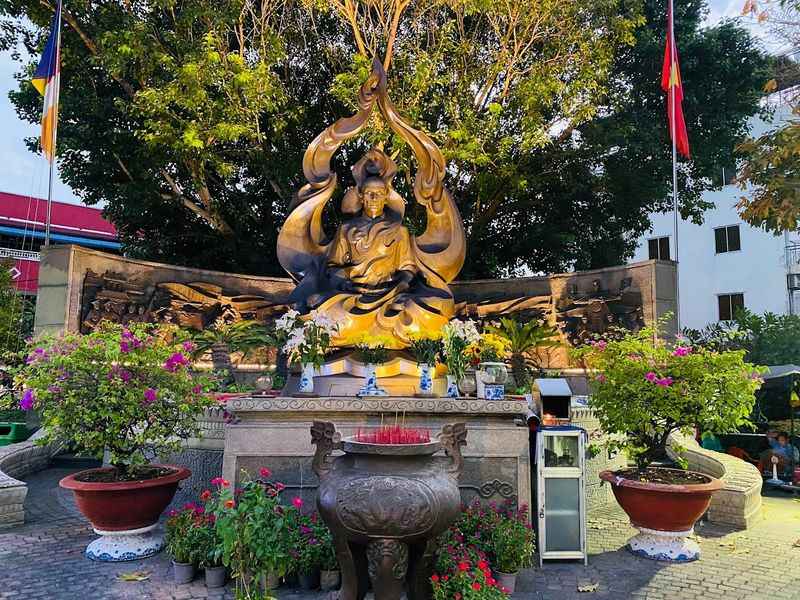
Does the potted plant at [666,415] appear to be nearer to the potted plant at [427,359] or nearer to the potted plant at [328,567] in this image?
the potted plant at [427,359]

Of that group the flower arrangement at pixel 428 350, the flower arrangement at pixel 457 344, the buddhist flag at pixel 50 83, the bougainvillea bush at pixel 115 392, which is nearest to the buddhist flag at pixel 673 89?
the flower arrangement at pixel 457 344

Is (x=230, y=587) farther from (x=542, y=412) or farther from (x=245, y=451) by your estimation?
(x=542, y=412)

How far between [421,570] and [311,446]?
1.84 m

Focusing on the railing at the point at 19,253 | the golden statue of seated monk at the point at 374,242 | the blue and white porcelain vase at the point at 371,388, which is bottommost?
the blue and white porcelain vase at the point at 371,388

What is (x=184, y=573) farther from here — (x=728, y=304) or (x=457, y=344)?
(x=728, y=304)

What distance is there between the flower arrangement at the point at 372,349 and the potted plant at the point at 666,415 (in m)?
2.86

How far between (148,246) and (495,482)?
13.0m

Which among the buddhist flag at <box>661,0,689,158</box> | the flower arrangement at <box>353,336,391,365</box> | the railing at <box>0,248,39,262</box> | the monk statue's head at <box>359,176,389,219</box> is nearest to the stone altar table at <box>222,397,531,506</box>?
the flower arrangement at <box>353,336,391,365</box>

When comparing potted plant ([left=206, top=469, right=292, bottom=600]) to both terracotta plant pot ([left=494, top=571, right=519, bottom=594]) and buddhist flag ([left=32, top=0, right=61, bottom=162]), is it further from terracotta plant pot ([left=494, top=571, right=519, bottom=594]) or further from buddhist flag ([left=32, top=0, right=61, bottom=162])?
buddhist flag ([left=32, top=0, right=61, bottom=162])

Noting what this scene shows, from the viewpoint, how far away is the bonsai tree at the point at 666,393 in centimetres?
583

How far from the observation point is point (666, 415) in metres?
5.86

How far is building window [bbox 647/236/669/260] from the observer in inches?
947

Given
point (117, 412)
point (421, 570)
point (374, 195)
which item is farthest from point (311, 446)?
point (374, 195)

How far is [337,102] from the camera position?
15.3 metres
